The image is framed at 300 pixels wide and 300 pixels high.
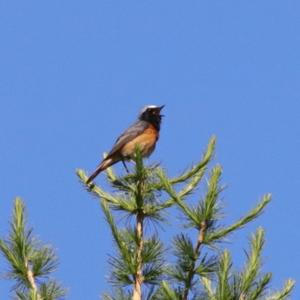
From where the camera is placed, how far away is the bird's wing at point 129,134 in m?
9.32

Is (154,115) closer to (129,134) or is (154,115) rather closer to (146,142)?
(129,134)

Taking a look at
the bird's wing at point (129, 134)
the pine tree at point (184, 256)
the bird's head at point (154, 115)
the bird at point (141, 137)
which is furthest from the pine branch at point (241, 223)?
the bird's head at point (154, 115)

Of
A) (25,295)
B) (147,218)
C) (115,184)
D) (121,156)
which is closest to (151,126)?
(121,156)

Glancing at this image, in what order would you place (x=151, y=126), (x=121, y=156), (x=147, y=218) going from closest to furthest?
(x=147, y=218)
(x=121, y=156)
(x=151, y=126)

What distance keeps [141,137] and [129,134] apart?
1.03 feet

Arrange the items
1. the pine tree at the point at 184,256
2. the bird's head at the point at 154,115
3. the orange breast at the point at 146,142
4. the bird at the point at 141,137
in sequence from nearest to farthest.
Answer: the pine tree at the point at 184,256, the bird at the point at 141,137, the orange breast at the point at 146,142, the bird's head at the point at 154,115

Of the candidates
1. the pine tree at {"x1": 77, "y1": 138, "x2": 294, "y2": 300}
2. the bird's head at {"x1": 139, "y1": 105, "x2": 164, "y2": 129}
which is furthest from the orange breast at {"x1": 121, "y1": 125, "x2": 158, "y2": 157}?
the pine tree at {"x1": 77, "y1": 138, "x2": 294, "y2": 300}

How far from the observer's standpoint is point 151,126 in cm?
997

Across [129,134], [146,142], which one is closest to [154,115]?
[129,134]

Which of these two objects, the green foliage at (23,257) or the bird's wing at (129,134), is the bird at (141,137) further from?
the green foliage at (23,257)

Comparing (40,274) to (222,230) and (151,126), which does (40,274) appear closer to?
(222,230)

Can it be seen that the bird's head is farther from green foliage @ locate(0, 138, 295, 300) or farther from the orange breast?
green foliage @ locate(0, 138, 295, 300)

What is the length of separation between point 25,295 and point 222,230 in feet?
3.64

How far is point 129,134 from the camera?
31.9ft
